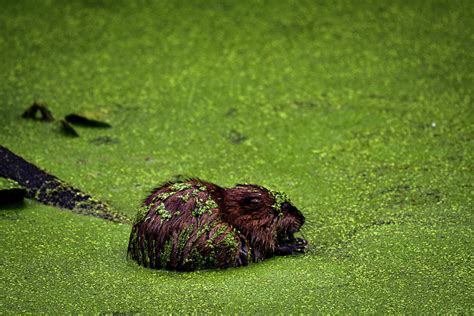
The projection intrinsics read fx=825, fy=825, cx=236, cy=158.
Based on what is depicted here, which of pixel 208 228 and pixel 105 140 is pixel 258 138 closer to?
pixel 105 140

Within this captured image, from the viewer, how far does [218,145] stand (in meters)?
4.80

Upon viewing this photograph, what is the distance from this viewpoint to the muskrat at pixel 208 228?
348cm

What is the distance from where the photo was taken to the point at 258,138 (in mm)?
4887

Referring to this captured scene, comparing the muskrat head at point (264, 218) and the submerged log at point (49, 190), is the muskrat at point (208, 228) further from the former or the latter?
the submerged log at point (49, 190)

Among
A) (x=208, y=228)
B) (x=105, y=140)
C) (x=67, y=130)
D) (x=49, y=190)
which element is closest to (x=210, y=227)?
(x=208, y=228)

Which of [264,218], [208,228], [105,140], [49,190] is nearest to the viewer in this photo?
[208,228]

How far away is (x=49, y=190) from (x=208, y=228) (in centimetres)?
107

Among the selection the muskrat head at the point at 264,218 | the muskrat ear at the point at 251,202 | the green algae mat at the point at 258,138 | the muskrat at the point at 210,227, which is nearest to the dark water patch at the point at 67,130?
the green algae mat at the point at 258,138

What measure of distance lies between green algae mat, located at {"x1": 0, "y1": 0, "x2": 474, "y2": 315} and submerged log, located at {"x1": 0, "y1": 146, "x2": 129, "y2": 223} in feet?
0.29

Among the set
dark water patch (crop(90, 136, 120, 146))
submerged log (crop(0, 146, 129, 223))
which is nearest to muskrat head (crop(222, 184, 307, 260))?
submerged log (crop(0, 146, 129, 223))

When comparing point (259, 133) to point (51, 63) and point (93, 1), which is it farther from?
point (93, 1)

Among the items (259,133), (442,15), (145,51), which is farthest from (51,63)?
(442,15)

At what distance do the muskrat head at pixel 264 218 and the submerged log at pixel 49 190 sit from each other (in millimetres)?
658

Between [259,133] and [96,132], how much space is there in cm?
98
